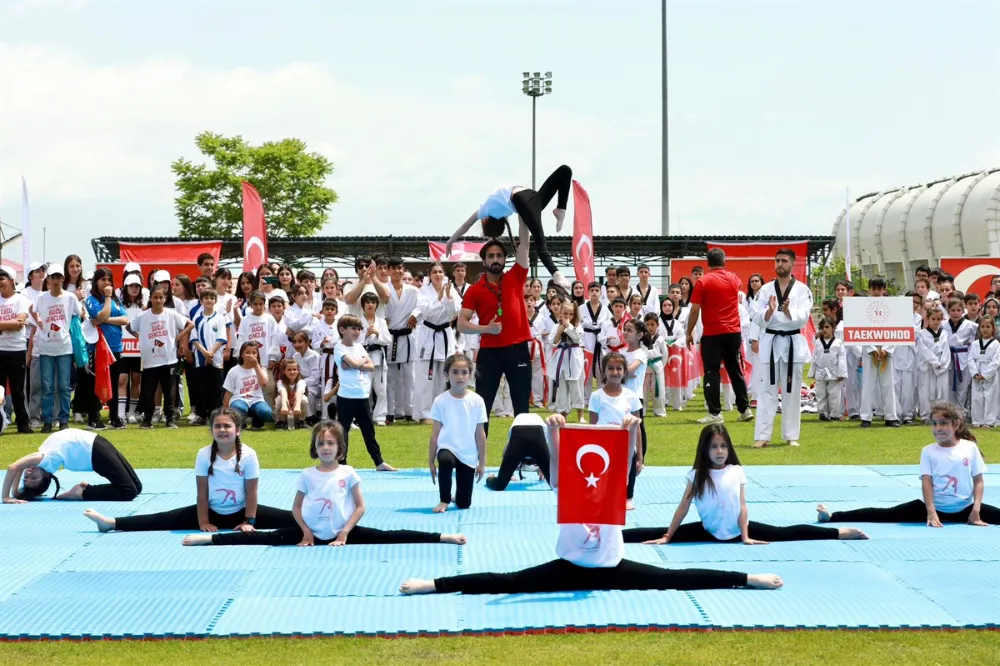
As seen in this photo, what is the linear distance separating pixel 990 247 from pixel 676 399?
47130 millimetres

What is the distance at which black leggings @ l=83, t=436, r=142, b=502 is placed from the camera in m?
9.17

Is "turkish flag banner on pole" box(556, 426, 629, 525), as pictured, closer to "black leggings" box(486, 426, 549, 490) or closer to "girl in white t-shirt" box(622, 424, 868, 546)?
"girl in white t-shirt" box(622, 424, 868, 546)

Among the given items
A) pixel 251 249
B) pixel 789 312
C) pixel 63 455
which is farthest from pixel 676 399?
pixel 63 455

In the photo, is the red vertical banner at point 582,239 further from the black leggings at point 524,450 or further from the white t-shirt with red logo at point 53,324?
the black leggings at point 524,450

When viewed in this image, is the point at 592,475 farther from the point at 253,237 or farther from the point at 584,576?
the point at 253,237

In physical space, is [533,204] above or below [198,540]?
above

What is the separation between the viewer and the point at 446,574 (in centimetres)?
681

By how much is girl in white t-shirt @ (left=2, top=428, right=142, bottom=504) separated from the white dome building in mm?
55715

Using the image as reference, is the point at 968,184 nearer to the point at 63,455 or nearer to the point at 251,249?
the point at 251,249

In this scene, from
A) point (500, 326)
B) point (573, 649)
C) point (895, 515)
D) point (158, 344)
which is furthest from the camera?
point (158, 344)

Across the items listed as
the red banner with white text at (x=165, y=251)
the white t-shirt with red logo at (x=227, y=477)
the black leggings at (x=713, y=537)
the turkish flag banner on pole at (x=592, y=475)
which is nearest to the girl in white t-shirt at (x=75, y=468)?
the white t-shirt with red logo at (x=227, y=477)

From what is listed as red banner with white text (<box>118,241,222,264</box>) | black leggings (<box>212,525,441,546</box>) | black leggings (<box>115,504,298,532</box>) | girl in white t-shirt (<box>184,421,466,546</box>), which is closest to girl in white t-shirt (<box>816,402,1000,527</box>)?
black leggings (<box>212,525,441,546</box>)

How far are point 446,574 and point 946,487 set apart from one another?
3.76m

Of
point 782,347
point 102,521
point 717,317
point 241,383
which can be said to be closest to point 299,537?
point 102,521
